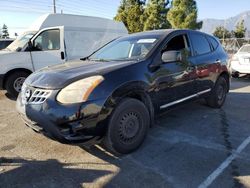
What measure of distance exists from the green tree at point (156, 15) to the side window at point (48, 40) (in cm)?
1790

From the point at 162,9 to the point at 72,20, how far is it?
17637 millimetres

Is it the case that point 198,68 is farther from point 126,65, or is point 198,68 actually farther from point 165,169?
point 165,169

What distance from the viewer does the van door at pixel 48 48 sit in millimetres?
8113

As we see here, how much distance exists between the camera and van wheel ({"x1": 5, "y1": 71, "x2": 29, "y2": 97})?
7758 mm

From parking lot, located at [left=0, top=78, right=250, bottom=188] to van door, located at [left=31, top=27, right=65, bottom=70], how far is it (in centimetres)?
324

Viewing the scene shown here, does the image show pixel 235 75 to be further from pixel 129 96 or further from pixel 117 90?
pixel 117 90

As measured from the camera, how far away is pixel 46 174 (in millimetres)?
3412

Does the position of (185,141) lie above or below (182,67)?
below

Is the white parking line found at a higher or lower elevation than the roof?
lower

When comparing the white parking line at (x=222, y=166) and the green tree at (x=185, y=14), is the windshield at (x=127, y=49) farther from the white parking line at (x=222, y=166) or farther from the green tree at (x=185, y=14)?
the green tree at (x=185, y=14)

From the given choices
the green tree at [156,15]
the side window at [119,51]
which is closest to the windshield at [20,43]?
the side window at [119,51]

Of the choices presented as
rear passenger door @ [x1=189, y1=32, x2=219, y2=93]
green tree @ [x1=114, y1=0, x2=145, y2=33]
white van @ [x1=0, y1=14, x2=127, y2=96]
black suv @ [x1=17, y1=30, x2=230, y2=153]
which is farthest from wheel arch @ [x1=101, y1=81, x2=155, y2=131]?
green tree @ [x1=114, y1=0, x2=145, y2=33]

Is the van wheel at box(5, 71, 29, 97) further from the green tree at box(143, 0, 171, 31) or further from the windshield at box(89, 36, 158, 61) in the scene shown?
the green tree at box(143, 0, 171, 31)

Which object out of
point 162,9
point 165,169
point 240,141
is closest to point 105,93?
point 165,169
